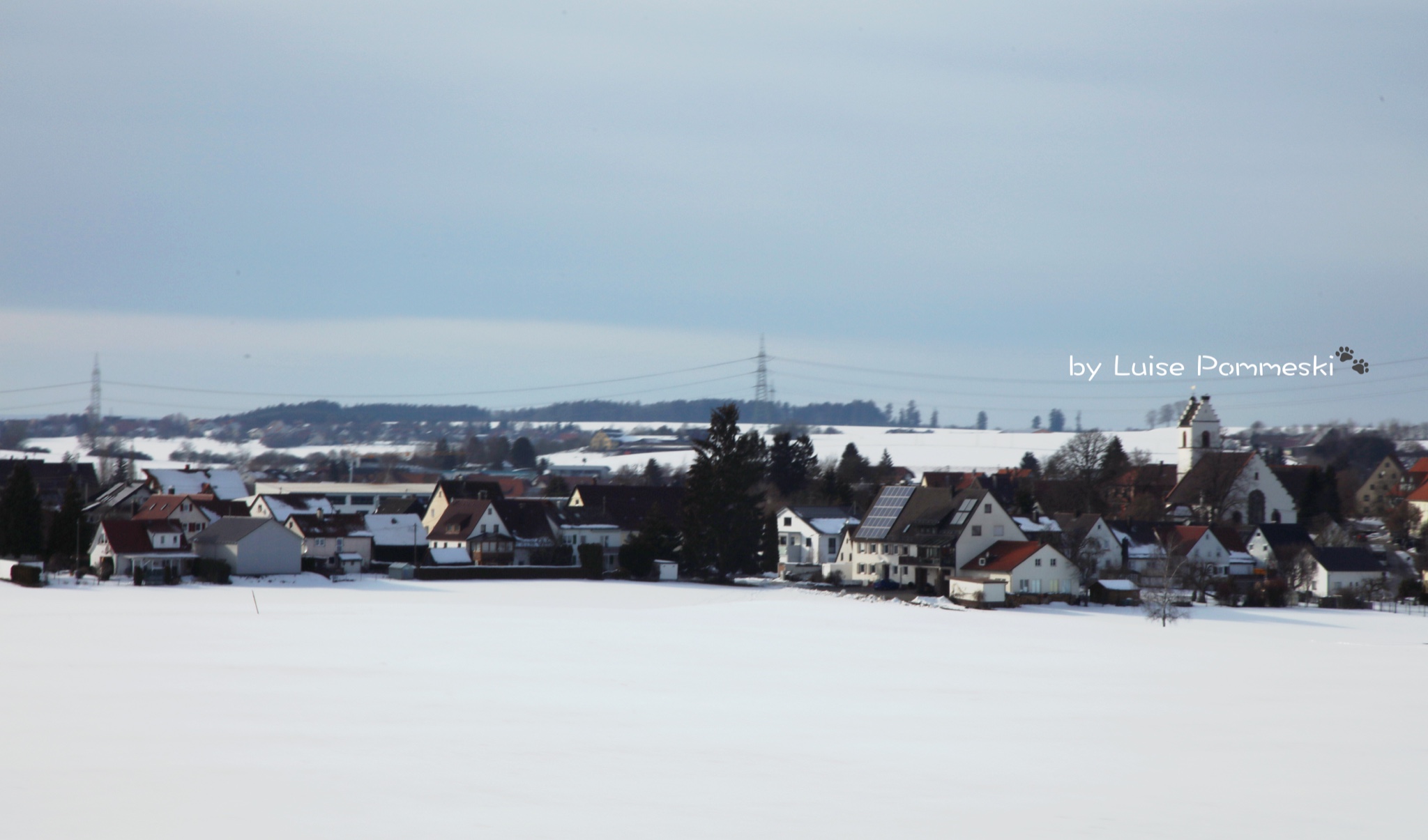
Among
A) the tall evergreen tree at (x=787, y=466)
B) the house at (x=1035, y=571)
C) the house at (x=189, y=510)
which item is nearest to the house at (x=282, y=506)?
the house at (x=189, y=510)

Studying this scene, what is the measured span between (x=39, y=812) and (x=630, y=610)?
3190 centimetres

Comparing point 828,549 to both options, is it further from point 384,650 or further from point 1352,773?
point 1352,773

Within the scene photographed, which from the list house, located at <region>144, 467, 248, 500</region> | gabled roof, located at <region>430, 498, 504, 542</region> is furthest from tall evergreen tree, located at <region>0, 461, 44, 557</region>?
house, located at <region>144, 467, 248, 500</region>

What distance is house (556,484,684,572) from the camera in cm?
7300

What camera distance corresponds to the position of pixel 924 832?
50.4 feet

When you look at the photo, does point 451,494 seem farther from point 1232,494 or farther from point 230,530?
point 1232,494

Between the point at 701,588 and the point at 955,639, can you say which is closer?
the point at 955,639

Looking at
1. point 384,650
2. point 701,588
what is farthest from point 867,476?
point 384,650

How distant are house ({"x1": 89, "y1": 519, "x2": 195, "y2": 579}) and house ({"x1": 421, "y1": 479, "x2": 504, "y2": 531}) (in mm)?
19367

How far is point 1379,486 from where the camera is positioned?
116812 mm

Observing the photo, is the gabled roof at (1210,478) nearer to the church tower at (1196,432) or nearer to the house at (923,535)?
the church tower at (1196,432)

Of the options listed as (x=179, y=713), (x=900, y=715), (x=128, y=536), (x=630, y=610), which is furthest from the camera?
(x=128, y=536)

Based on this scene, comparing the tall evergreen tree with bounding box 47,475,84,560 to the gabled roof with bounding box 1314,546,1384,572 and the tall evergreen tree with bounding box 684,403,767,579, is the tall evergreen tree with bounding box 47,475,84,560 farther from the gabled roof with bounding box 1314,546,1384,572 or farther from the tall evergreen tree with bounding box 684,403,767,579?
the gabled roof with bounding box 1314,546,1384,572

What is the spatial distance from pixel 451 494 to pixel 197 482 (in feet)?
65.1
